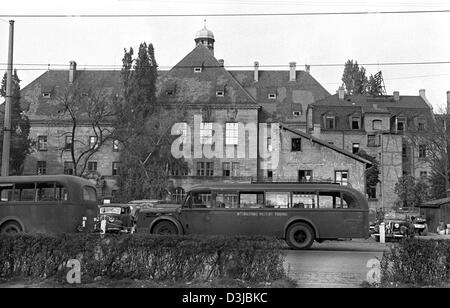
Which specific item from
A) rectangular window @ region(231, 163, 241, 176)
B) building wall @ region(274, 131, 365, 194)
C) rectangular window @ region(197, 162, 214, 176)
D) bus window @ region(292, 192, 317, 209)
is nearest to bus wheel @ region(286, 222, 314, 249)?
bus window @ region(292, 192, 317, 209)

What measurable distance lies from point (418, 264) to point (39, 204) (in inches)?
627

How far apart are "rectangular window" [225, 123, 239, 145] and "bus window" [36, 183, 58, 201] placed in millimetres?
47944

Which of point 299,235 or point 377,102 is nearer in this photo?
point 299,235

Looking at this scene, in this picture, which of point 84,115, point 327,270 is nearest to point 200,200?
point 327,270

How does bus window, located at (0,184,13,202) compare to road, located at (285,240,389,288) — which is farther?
bus window, located at (0,184,13,202)

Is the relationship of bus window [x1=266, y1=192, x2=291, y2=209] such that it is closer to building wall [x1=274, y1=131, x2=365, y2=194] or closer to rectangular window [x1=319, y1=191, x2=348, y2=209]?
rectangular window [x1=319, y1=191, x2=348, y2=209]

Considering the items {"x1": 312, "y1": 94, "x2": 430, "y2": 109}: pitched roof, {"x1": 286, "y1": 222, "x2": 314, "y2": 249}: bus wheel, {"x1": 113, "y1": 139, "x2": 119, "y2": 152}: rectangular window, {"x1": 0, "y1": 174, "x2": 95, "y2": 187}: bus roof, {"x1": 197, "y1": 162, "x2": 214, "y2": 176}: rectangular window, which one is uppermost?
{"x1": 312, "y1": 94, "x2": 430, "y2": 109}: pitched roof

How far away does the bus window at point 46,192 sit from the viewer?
2177 centimetres

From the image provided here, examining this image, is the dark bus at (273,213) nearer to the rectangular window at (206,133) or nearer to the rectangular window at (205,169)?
the rectangular window at (205,169)

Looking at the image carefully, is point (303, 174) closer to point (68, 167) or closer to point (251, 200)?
point (251, 200)

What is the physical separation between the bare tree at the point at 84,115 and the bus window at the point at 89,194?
Result: 1898 cm

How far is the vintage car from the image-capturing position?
29438mm

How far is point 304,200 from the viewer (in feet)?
69.3
